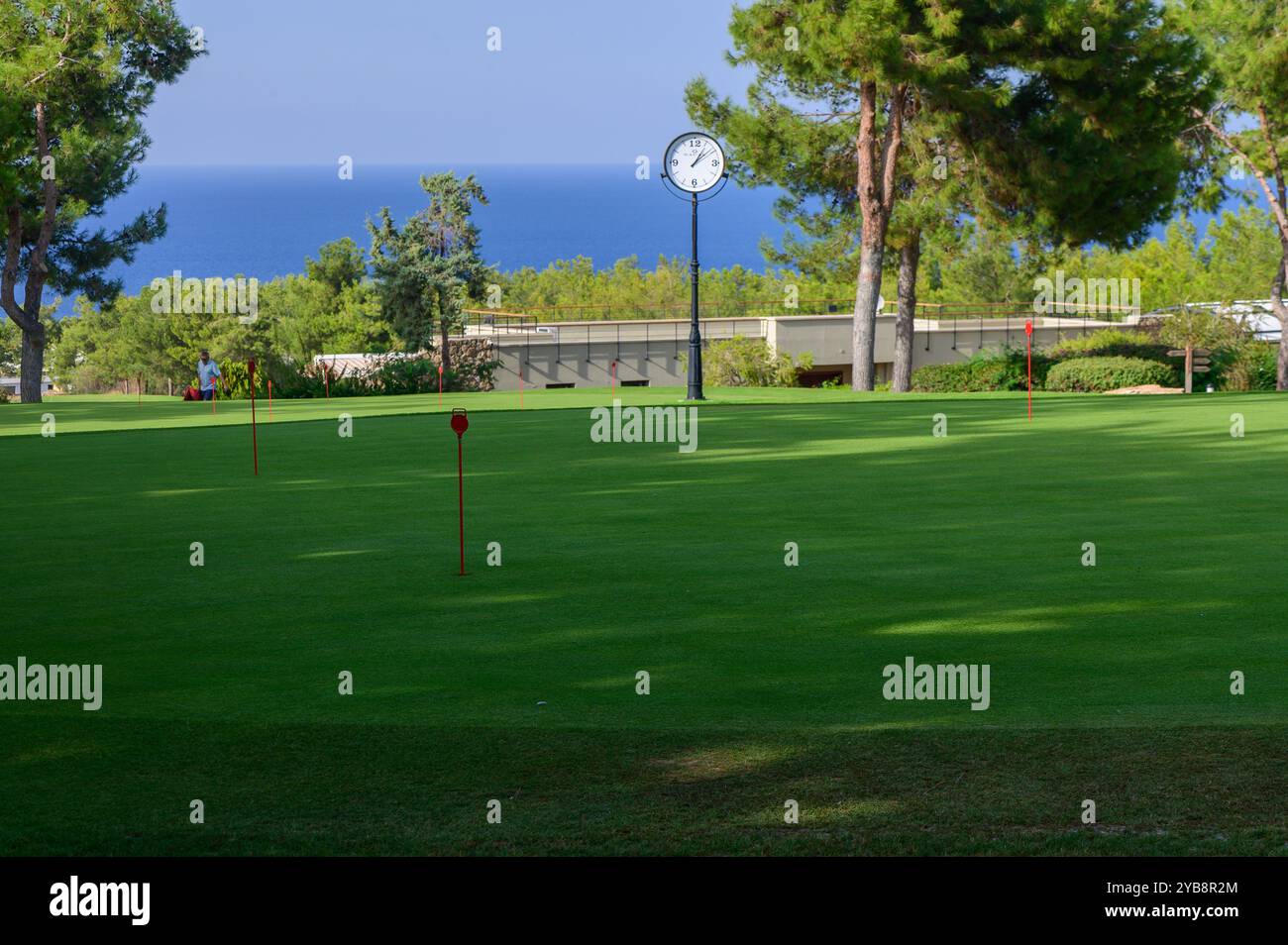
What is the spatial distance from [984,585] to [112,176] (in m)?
51.6

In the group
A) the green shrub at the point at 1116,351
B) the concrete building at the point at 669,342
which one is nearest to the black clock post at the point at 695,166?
the green shrub at the point at 1116,351

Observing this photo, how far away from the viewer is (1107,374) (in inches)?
1495

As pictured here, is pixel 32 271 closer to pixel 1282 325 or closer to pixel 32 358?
pixel 32 358

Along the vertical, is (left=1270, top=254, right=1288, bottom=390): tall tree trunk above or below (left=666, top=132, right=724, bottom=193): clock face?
below

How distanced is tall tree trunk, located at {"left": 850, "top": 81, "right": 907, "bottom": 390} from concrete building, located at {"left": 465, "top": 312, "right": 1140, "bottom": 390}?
2302 centimetres

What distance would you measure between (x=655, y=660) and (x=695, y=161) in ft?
79.0

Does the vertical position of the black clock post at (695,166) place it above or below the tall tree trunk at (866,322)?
above

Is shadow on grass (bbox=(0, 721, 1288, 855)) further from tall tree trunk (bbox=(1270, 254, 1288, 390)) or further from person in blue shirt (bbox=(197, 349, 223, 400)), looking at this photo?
tall tree trunk (bbox=(1270, 254, 1288, 390))

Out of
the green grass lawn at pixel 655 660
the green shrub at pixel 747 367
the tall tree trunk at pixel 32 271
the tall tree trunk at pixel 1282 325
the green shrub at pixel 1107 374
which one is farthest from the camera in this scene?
the tall tree trunk at pixel 32 271

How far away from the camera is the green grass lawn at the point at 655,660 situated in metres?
Result: 6.27

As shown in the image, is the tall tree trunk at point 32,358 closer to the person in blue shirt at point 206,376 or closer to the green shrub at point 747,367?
→ the person in blue shirt at point 206,376

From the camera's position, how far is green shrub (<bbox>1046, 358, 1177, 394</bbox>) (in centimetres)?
3766

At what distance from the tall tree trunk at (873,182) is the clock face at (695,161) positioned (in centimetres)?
1126

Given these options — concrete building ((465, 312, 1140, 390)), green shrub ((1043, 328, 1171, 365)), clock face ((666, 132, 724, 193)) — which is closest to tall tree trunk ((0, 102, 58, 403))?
concrete building ((465, 312, 1140, 390))
